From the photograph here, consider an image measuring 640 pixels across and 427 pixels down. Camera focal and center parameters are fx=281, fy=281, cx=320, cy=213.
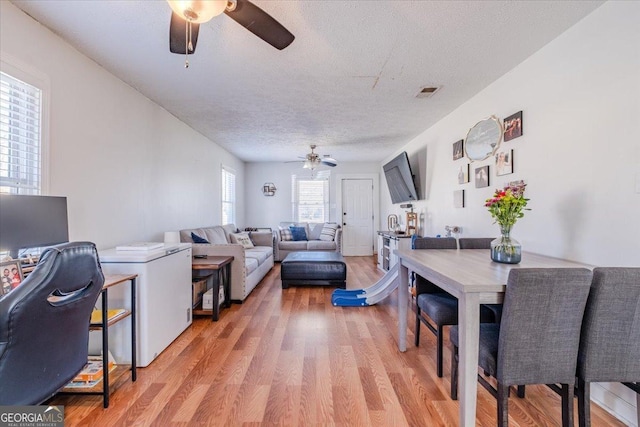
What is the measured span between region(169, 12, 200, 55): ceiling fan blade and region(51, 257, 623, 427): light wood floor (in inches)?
83.4

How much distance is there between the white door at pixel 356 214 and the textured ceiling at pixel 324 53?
11.4 feet

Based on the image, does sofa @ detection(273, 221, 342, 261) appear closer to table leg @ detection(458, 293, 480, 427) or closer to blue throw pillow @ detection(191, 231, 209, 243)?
blue throw pillow @ detection(191, 231, 209, 243)

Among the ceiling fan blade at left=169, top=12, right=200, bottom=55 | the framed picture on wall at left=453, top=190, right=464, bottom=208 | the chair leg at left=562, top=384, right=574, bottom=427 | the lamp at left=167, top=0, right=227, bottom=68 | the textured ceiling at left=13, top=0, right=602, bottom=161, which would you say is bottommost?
the chair leg at left=562, top=384, right=574, bottom=427

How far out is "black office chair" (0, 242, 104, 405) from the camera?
0.95m

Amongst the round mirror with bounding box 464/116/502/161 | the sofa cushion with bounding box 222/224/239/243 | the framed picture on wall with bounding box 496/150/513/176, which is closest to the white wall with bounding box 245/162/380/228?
the sofa cushion with bounding box 222/224/239/243

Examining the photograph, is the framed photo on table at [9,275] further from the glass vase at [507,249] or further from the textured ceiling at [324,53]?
the glass vase at [507,249]

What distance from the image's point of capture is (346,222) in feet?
24.0

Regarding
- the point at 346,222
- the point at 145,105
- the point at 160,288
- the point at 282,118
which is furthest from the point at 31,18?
the point at 346,222

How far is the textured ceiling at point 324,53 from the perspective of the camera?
5.84ft

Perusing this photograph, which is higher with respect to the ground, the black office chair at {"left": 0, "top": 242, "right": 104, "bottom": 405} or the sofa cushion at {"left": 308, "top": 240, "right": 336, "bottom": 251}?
the black office chair at {"left": 0, "top": 242, "right": 104, "bottom": 405}

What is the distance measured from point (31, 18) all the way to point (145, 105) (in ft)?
4.23

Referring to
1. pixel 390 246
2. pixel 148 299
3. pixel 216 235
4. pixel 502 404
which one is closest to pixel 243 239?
pixel 216 235

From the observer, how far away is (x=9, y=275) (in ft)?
4.24

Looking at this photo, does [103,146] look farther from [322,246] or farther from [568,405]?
[322,246]
